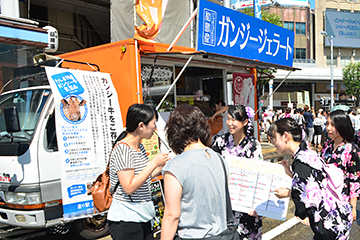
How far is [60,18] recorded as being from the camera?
11.1 metres

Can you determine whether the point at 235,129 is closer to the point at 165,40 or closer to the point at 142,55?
the point at 142,55

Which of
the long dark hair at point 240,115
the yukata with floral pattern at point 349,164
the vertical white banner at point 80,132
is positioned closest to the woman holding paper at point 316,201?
the long dark hair at point 240,115

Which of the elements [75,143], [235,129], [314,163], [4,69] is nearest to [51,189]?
[75,143]

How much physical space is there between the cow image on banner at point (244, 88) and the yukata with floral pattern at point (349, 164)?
439 cm

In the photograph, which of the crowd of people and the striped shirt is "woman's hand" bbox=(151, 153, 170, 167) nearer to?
the crowd of people

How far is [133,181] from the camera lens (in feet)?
6.93

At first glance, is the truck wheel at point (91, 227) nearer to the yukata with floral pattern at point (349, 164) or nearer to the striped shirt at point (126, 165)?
the striped shirt at point (126, 165)

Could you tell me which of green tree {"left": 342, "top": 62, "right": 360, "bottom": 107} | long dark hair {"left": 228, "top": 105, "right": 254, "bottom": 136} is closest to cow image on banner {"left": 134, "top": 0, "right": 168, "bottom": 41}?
long dark hair {"left": 228, "top": 105, "right": 254, "bottom": 136}

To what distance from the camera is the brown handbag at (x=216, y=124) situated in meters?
6.58

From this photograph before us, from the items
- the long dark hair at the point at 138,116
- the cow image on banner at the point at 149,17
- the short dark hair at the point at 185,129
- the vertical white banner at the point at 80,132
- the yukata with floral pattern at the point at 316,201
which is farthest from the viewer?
the cow image on banner at the point at 149,17

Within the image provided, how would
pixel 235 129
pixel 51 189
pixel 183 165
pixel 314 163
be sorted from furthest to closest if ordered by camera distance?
pixel 51 189, pixel 235 129, pixel 314 163, pixel 183 165

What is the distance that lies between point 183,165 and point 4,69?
17.6 feet

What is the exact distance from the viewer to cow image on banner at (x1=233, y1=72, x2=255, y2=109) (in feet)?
24.5

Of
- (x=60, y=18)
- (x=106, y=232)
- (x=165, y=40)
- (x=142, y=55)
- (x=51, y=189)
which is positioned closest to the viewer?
(x=51, y=189)
